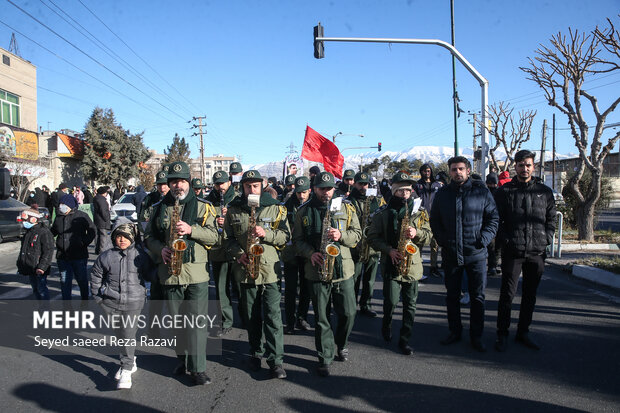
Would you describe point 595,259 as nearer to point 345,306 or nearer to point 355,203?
point 355,203

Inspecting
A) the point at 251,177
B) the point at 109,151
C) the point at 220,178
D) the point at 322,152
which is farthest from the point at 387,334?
the point at 109,151

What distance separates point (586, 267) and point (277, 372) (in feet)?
23.7

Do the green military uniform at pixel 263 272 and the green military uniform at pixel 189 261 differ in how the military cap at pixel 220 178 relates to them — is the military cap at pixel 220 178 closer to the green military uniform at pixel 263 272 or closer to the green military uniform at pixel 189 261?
the green military uniform at pixel 263 272

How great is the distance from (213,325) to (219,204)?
2369 millimetres

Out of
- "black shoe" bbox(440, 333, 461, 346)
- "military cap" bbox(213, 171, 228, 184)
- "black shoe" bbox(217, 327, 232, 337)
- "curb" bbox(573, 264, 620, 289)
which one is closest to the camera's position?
"black shoe" bbox(440, 333, 461, 346)

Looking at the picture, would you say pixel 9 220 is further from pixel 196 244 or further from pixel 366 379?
pixel 366 379

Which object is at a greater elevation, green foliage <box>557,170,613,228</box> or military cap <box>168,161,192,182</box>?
military cap <box>168,161,192,182</box>

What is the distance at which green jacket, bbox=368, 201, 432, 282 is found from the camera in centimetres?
506

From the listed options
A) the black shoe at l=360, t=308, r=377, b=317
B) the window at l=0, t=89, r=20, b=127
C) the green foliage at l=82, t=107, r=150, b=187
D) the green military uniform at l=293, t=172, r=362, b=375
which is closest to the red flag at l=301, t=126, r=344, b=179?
the black shoe at l=360, t=308, r=377, b=317

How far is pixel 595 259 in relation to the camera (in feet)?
30.3

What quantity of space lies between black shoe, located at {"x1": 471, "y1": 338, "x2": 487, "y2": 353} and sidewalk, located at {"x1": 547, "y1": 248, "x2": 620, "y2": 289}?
4.22m

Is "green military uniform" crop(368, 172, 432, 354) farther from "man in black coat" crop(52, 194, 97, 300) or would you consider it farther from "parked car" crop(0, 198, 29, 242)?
"parked car" crop(0, 198, 29, 242)

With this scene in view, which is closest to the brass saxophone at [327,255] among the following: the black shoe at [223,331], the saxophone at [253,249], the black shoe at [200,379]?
the saxophone at [253,249]

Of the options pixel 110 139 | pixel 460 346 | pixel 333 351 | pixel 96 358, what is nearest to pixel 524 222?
pixel 460 346
